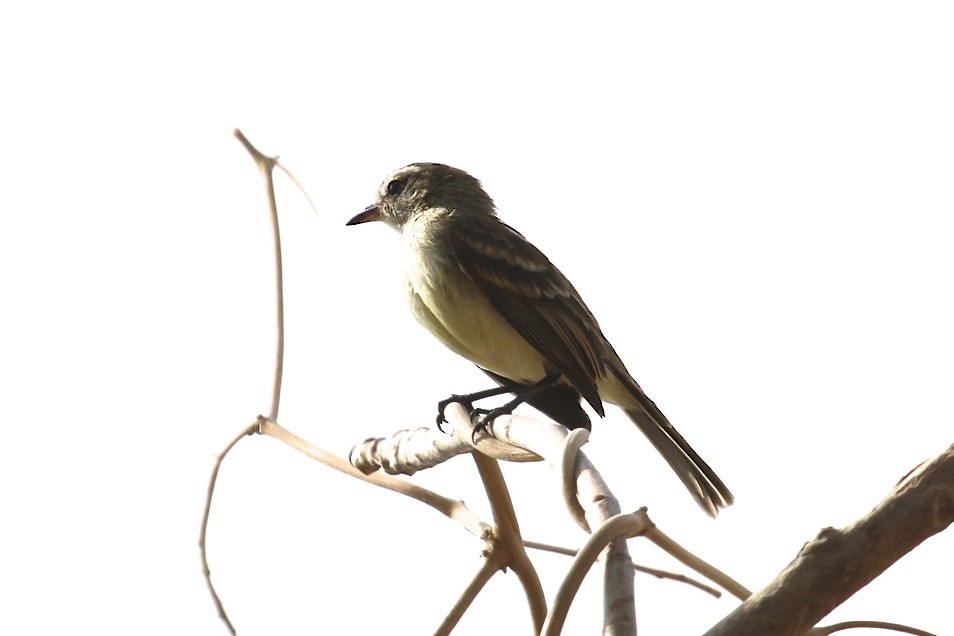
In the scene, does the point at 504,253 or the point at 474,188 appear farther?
the point at 474,188

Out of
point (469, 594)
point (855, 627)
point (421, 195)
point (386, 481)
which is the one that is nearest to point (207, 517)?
point (386, 481)

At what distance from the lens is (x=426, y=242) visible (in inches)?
242

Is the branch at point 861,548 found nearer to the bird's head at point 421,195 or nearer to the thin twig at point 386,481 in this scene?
the thin twig at point 386,481

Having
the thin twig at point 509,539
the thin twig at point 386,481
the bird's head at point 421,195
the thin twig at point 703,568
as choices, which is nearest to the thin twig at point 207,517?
the thin twig at point 386,481

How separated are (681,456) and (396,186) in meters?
2.61

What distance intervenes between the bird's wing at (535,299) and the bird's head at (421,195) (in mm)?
543

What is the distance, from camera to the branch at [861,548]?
1774 mm

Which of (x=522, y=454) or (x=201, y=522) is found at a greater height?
(x=201, y=522)

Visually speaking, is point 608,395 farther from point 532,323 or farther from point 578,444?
point 578,444

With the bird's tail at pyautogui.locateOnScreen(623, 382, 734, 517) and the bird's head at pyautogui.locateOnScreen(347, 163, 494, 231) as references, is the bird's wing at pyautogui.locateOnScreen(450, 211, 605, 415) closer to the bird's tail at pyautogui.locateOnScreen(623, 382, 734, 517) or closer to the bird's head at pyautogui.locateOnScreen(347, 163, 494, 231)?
the bird's tail at pyautogui.locateOnScreen(623, 382, 734, 517)

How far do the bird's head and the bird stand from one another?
520mm

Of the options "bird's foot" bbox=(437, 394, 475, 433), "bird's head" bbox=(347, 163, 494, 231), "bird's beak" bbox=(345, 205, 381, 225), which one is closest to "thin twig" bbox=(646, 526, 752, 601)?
"bird's foot" bbox=(437, 394, 475, 433)

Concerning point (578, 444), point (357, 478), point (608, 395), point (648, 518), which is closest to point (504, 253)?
point (608, 395)

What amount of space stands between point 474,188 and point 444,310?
1.80 m
